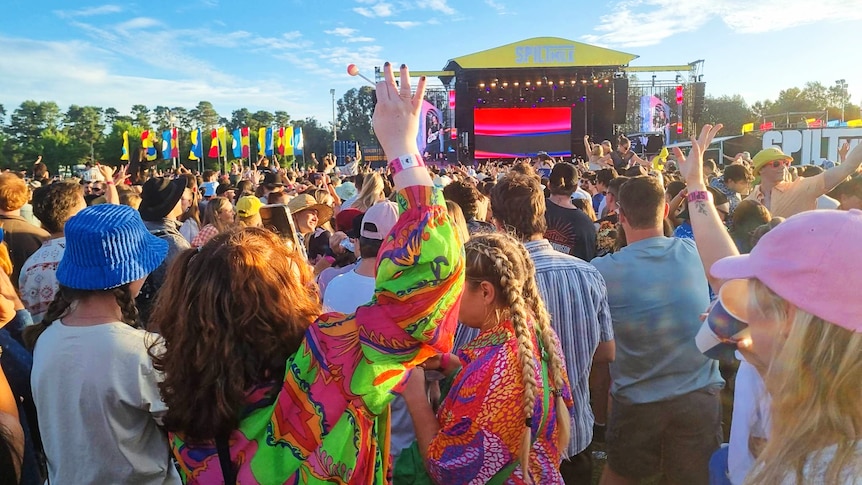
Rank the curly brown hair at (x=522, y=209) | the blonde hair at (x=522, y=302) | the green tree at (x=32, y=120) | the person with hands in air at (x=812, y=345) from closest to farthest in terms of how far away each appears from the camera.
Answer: the person with hands in air at (x=812, y=345), the blonde hair at (x=522, y=302), the curly brown hair at (x=522, y=209), the green tree at (x=32, y=120)

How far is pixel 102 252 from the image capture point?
5.85 ft

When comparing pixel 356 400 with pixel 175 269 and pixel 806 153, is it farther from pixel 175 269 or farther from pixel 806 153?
pixel 806 153

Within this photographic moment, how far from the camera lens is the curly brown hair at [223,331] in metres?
1.34

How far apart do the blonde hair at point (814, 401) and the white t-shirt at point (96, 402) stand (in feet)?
5.13

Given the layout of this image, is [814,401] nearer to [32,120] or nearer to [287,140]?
[287,140]

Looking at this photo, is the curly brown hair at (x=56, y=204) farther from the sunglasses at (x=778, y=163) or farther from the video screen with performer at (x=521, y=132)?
the video screen with performer at (x=521, y=132)

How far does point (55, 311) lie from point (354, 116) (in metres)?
87.7

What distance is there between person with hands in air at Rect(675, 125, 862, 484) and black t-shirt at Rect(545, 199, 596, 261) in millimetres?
3397

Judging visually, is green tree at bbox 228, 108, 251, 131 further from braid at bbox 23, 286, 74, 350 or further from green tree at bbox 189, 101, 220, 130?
braid at bbox 23, 286, 74, 350

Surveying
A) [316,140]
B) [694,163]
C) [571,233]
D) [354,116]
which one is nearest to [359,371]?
[694,163]

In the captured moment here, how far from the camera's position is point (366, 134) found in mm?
76188

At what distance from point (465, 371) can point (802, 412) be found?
0.91 metres

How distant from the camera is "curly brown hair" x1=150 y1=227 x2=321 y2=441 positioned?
4.39ft

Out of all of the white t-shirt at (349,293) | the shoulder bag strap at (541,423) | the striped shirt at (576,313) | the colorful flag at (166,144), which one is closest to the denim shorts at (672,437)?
the striped shirt at (576,313)
